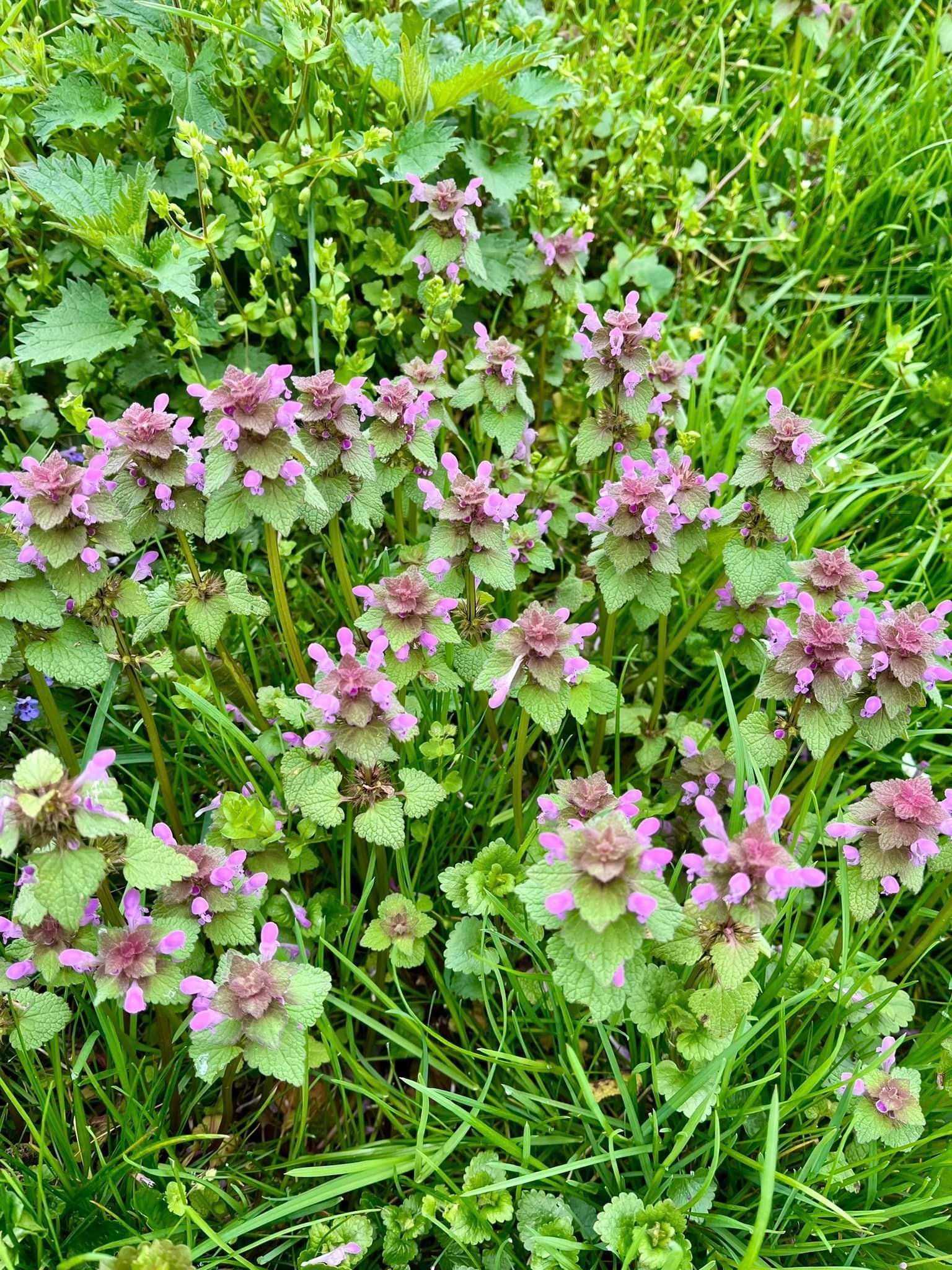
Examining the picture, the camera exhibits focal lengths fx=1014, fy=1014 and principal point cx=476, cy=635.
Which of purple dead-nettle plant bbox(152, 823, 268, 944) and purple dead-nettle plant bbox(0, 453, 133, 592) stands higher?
purple dead-nettle plant bbox(0, 453, 133, 592)

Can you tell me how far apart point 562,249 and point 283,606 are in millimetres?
1596

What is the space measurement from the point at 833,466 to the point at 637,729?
1.10 meters

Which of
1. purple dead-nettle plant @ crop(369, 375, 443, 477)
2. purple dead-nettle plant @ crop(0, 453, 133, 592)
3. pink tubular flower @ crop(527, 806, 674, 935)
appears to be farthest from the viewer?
purple dead-nettle plant @ crop(369, 375, 443, 477)

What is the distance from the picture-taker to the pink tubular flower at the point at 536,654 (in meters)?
2.11

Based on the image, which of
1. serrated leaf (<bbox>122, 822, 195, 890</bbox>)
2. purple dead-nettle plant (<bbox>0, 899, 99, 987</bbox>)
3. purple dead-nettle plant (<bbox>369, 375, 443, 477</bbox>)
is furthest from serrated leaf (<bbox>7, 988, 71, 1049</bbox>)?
purple dead-nettle plant (<bbox>369, 375, 443, 477</bbox>)

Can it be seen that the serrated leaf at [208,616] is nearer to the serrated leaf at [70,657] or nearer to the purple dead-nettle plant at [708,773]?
the serrated leaf at [70,657]

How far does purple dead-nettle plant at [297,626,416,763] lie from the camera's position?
204 cm

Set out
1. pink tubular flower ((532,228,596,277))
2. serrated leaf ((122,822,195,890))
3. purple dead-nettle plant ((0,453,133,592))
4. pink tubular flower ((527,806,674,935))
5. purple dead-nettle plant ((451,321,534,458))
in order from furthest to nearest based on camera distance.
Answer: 1. pink tubular flower ((532,228,596,277))
2. purple dead-nettle plant ((451,321,534,458))
3. purple dead-nettle plant ((0,453,133,592))
4. serrated leaf ((122,822,195,890))
5. pink tubular flower ((527,806,674,935))

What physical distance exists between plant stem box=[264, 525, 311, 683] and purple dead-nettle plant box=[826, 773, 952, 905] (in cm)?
132

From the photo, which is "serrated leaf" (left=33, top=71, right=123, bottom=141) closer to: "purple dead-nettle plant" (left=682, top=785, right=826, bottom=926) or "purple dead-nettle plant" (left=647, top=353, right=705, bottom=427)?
"purple dead-nettle plant" (left=647, top=353, right=705, bottom=427)

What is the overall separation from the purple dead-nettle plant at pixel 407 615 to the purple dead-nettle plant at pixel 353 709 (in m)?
0.14

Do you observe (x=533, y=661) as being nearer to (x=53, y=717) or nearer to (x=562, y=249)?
(x=53, y=717)

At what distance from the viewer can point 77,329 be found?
118 inches

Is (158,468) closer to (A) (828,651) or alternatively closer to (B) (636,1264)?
(A) (828,651)
